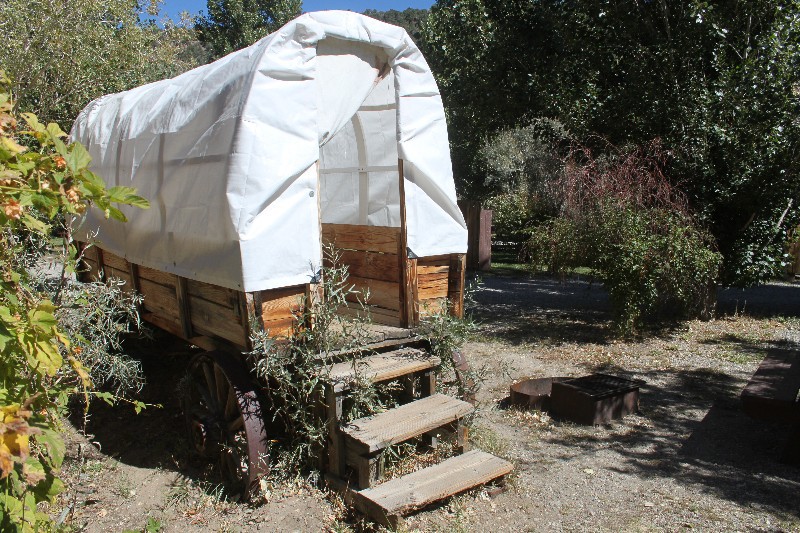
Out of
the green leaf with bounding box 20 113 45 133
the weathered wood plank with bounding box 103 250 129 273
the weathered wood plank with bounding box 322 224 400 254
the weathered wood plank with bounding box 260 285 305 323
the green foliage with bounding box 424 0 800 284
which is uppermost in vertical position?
the green foliage with bounding box 424 0 800 284

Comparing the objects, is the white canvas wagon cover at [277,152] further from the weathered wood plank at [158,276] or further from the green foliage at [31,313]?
the green foliage at [31,313]

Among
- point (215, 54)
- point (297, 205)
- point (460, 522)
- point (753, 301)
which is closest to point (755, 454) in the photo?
point (460, 522)

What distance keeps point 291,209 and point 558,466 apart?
106 inches

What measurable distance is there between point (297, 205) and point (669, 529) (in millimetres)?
3046

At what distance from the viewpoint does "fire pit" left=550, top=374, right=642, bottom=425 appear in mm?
5594

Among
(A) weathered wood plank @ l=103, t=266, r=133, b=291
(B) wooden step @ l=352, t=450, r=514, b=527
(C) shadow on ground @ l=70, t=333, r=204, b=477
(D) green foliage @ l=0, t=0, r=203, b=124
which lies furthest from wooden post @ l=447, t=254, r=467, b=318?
(D) green foliage @ l=0, t=0, r=203, b=124

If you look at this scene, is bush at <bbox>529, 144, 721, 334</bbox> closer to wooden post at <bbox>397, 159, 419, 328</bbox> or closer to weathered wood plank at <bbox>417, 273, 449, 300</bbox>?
weathered wood plank at <bbox>417, 273, 449, 300</bbox>

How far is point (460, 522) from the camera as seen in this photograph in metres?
3.99

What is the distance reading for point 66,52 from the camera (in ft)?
32.8

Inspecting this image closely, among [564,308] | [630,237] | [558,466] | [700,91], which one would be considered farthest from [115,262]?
[700,91]

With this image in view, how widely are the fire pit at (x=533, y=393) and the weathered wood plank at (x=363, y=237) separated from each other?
A: 6.11 ft

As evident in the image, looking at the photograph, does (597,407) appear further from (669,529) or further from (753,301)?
(753,301)

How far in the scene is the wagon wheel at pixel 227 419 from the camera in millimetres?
4223

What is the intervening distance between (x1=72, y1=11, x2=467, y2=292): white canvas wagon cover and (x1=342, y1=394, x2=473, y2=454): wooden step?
1.02m
